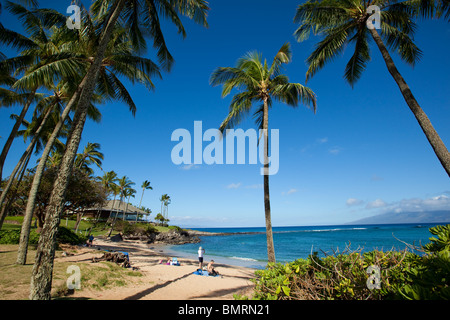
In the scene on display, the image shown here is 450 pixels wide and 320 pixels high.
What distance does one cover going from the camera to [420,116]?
20.5 ft

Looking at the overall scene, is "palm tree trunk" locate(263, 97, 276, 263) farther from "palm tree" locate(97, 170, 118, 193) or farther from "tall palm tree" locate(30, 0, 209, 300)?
"palm tree" locate(97, 170, 118, 193)

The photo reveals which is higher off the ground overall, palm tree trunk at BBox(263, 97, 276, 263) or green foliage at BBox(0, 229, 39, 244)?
palm tree trunk at BBox(263, 97, 276, 263)

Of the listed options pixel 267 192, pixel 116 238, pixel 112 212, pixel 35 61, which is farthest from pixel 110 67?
pixel 112 212

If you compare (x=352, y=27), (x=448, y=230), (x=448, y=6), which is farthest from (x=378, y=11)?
(x=448, y=230)

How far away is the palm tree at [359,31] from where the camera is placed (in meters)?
7.23

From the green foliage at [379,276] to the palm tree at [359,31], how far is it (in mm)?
5628

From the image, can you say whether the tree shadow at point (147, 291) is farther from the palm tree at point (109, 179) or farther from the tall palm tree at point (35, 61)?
the palm tree at point (109, 179)

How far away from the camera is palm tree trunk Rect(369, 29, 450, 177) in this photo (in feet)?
18.7

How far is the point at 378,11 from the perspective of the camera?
739 cm

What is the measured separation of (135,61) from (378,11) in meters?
10.2

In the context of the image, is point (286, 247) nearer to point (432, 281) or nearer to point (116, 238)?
point (116, 238)

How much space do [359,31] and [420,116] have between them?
13.9 feet

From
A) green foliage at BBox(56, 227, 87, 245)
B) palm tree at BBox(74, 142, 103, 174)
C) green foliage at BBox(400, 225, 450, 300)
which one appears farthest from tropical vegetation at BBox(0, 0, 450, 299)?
palm tree at BBox(74, 142, 103, 174)

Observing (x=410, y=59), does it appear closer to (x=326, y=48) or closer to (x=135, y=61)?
(x=326, y=48)
